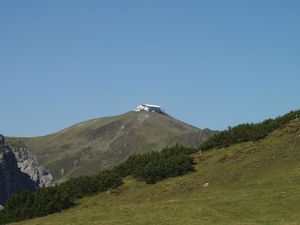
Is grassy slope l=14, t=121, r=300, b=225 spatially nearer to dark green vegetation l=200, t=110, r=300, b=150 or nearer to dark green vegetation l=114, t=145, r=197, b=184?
dark green vegetation l=114, t=145, r=197, b=184

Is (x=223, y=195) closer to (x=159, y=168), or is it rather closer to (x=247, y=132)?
(x=159, y=168)

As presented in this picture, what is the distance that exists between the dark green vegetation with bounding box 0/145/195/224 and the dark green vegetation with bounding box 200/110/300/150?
11.3 m

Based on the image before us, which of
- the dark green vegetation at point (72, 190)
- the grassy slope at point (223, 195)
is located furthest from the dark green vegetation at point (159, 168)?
the grassy slope at point (223, 195)

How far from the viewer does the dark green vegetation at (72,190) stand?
6525 cm

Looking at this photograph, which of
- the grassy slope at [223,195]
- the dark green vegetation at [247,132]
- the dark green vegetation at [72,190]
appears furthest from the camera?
the dark green vegetation at [247,132]

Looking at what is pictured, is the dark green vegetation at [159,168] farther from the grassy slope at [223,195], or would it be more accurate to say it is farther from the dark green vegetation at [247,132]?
the dark green vegetation at [247,132]

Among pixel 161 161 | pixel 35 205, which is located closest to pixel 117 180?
pixel 161 161

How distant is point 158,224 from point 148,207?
27.6 ft

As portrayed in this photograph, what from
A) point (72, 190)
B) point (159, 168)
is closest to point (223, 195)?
point (159, 168)

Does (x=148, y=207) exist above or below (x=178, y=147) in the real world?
below

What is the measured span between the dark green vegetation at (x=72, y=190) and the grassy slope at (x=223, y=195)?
6.09 feet

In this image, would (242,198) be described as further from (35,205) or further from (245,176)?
(35,205)

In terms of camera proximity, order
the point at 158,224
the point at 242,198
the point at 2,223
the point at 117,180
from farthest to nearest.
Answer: the point at 117,180 → the point at 2,223 → the point at 242,198 → the point at 158,224

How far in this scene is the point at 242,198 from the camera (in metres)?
44.8
